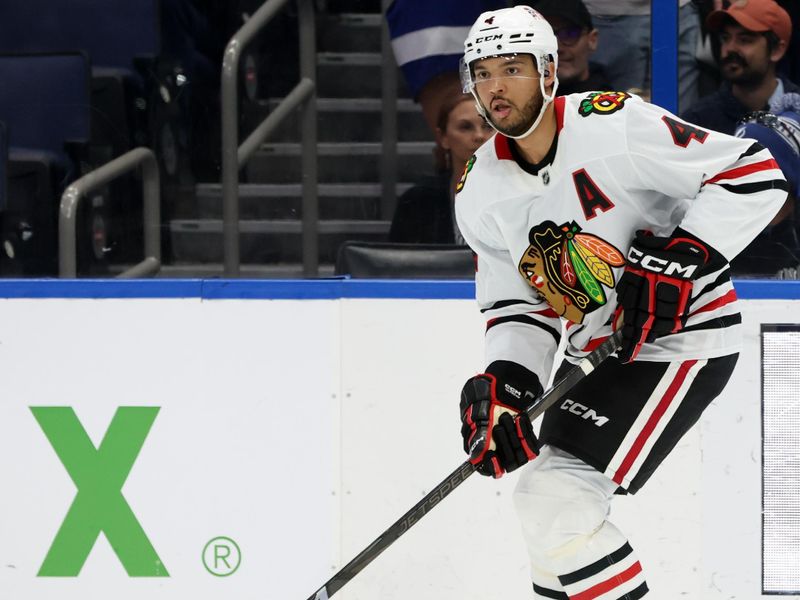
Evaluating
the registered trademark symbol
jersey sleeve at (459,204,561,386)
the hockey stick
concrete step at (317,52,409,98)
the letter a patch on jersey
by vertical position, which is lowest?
the registered trademark symbol

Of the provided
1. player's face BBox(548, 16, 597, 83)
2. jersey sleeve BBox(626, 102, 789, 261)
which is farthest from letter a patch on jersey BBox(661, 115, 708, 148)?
player's face BBox(548, 16, 597, 83)

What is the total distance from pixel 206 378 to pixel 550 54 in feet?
→ 3.49

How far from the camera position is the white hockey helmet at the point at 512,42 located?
212 centimetres

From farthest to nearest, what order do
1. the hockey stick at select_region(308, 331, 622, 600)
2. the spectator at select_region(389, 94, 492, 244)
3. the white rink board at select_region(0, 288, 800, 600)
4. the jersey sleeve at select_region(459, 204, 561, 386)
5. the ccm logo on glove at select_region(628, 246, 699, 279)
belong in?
the spectator at select_region(389, 94, 492, 244)
the white rink board at select_region(0, 288, 800, 600)
the jersey sleeve at select_region(459, 204, 561, 386)
the hockey stick at select_region(308, 331, 622, 600)
the ccm logo on glove at select_region(628, 246, 699, 279)

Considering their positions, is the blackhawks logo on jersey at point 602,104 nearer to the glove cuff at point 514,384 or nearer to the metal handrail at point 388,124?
the glove cuff at point 514,384

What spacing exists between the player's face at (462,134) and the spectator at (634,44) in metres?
0.31

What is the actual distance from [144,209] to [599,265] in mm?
1255

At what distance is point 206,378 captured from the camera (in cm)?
278

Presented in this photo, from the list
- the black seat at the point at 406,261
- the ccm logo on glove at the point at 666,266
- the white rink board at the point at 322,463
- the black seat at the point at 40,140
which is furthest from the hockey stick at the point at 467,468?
the black seat at the point at 40,140

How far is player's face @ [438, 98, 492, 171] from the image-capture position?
2.99m

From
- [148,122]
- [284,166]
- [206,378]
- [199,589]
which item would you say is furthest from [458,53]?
[199,589]

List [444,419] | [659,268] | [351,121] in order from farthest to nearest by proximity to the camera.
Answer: [351,121], [444,419], [659,268]

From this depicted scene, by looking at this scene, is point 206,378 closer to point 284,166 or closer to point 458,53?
point 284,166

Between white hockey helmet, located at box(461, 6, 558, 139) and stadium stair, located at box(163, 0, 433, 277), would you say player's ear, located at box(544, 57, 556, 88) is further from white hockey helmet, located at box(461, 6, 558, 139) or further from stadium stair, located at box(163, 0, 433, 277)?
stadium stair, located at box(163, 0, 433, 277)
